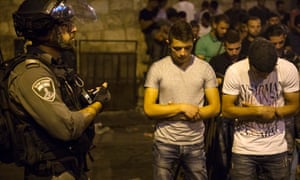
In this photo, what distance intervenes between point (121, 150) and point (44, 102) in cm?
464

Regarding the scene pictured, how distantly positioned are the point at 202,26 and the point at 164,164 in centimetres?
603

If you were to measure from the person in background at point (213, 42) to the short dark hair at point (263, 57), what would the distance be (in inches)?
111

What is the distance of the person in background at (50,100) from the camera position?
3.06 meters

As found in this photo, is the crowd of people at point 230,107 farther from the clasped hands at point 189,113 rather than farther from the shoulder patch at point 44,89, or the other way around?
the shoulder patch at point 44,89

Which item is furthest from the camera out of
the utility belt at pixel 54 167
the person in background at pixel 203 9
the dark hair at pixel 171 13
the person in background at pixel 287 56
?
the person in background at pixel 203 9

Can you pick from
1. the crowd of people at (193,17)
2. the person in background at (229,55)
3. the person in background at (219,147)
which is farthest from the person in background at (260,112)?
the crowd of people at (193,17)

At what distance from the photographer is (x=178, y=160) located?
14.9ft

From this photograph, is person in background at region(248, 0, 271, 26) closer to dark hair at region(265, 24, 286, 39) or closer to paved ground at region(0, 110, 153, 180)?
paved ground at region(0, 110, 153, 180)

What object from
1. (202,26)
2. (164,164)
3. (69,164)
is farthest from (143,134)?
(69,164)

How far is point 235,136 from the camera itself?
14.5 ft

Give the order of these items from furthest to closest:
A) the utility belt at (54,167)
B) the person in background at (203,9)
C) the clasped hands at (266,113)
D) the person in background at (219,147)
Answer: the person in background at (203,9), the person in background at (219,147), the clasped hands at (266,113), the utility belt at (54,167)

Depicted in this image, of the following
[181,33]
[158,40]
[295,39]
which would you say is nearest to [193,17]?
[158,40]

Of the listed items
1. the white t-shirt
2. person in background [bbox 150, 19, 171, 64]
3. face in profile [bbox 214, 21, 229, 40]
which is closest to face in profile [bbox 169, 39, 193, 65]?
the white t-shirt

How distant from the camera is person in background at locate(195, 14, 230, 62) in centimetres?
707
